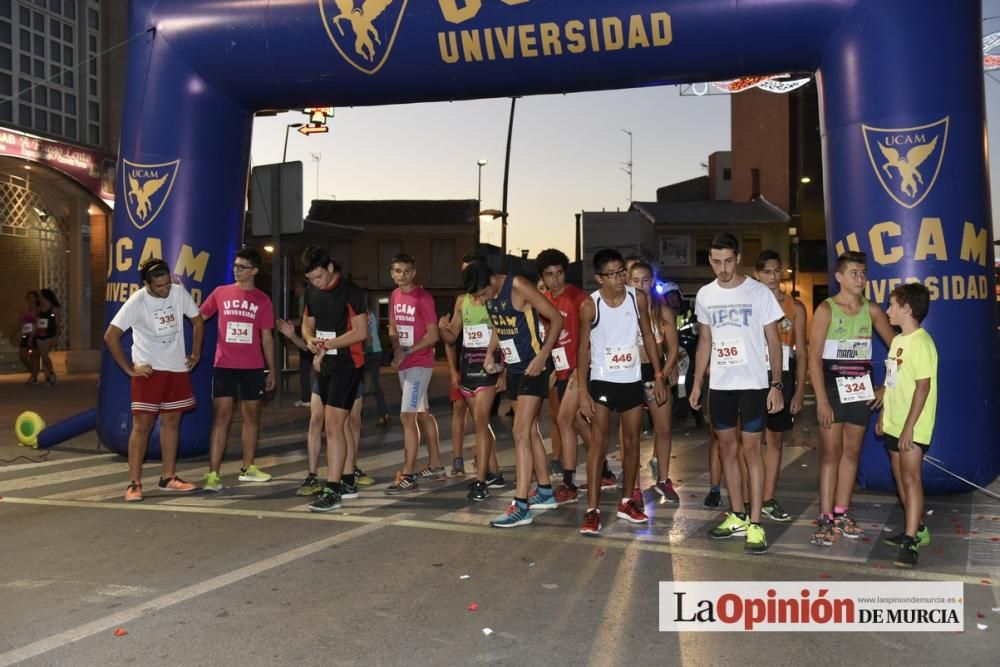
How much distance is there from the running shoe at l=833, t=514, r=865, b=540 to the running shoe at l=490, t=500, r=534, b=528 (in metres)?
2.00

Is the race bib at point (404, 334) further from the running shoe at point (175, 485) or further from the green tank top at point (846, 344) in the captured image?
the green tank top at point (846, 344)

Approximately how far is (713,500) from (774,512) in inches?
24.6

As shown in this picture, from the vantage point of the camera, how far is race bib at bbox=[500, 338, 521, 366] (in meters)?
7.06

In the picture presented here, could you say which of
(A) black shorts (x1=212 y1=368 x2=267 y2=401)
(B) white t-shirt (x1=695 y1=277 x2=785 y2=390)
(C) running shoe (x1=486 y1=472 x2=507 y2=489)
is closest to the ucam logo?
(A) black shorts (x1=212 y1=368 x2=267 y2=401)

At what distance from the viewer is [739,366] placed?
6.04m

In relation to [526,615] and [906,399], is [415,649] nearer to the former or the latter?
[526,615]

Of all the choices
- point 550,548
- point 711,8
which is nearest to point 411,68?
point 711,8

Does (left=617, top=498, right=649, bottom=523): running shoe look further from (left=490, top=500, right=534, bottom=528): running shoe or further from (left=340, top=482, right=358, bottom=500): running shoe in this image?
(left=340, top=482, right=358, bottom=500): running shoe

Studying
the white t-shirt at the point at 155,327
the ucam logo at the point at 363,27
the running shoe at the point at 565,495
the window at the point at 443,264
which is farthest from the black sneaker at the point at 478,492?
the window at the point at 443,264

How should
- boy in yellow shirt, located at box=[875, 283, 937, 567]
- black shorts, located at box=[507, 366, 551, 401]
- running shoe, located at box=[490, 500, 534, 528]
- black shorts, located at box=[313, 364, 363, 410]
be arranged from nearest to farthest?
boy in yellow shirt, located at box=[875, 283, 937, 567], running shoe, located at box=[490, 500, 534, 528], black shorts, located at box=[507, 366, 551, 401], black shorts, located at box=[313, 364, 363, 410]

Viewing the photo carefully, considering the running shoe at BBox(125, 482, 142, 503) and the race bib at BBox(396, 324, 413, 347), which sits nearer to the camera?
the running shoe at BBox(125, 482, 142, 503)

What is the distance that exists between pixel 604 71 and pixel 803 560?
16.5 ft

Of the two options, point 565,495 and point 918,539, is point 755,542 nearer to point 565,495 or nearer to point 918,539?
point 918,539
